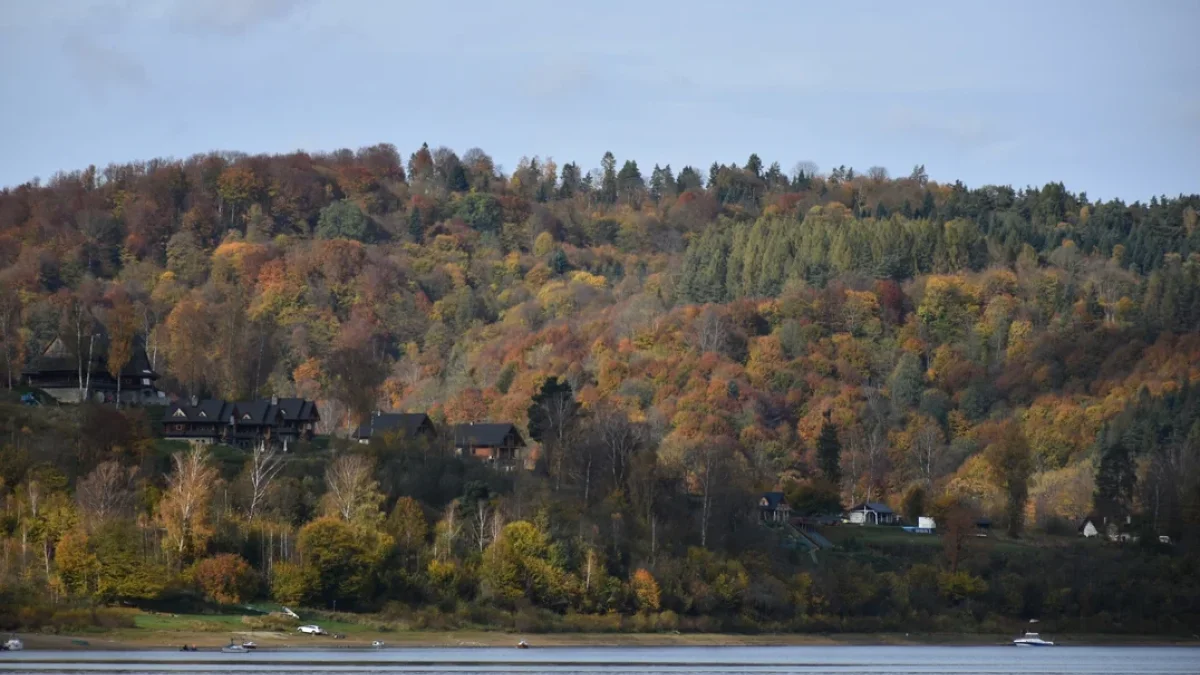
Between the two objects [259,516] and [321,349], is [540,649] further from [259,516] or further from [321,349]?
[321,349]

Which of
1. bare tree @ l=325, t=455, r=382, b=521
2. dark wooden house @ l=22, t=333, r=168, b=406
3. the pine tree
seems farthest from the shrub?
the pine tree

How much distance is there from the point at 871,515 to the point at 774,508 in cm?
1102

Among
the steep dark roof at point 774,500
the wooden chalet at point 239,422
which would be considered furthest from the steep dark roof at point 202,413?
the steep dark roof at point 774,500

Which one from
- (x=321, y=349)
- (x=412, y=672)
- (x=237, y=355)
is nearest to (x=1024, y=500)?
(x=237, y=355)

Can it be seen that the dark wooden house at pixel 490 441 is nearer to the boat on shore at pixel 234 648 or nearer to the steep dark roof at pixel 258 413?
the steep dark roof at pixel 258 413

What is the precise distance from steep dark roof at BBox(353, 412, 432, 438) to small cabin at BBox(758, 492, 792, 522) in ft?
78.9

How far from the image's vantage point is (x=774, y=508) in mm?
121125

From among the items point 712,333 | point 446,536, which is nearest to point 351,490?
point 446,536

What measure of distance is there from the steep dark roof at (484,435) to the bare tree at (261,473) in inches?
754

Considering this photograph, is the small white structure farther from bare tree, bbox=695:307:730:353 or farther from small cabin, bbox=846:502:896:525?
bare tree, bbox=695:307:730:353

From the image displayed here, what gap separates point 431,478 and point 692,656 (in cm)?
2399

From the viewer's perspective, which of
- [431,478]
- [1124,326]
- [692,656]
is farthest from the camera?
[1124,326]

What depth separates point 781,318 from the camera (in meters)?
176

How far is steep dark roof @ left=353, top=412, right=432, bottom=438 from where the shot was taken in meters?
117
